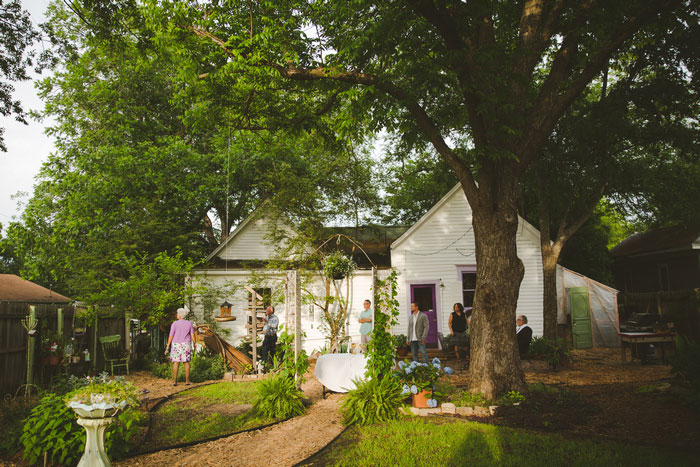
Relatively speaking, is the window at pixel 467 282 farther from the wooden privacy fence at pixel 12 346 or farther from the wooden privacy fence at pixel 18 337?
the wooden privacy fence at pixel 12 346

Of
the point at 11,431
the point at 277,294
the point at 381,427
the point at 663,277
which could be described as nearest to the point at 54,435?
the point at 11,431

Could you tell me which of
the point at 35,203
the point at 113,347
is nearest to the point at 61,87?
the point at 35,203

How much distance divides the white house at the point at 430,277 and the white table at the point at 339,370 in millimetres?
7337

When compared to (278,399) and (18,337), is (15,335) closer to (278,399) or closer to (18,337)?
(18,337)

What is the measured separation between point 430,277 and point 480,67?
407 inches

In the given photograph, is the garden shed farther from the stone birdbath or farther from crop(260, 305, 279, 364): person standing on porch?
the stone birdbath

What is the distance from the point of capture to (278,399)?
24.3 ft

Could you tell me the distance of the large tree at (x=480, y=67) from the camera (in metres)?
7.33

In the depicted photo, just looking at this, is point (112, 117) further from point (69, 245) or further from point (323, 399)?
point (323, 399)

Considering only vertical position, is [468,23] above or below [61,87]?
below

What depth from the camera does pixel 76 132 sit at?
71.3 ft

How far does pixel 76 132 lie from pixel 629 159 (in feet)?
76.3

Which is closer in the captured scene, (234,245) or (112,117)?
(234,245)

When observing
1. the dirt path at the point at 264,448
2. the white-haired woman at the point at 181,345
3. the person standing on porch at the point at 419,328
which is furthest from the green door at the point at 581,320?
the white-haired woman at the point at 181,345
